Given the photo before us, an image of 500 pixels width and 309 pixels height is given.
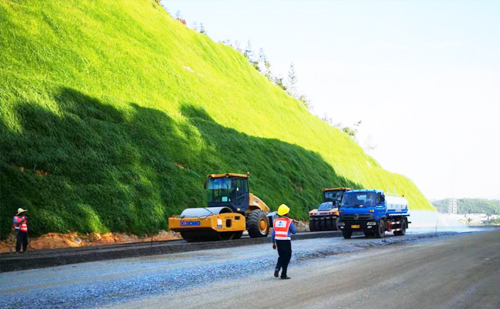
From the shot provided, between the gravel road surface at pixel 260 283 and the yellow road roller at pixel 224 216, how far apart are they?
18.1 feet

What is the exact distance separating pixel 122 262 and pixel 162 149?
2420 centimetres

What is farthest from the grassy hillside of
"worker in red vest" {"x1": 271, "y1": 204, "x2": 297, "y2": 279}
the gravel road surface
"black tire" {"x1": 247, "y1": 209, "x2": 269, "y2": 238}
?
"worker in red vest" {"x1": 271, "y1": 204, "x2": 297, "y2": 279}

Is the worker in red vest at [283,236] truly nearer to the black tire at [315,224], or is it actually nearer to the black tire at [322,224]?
the black tire at [322,224]

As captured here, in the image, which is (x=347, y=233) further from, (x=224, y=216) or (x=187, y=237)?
(x=187, y=237)

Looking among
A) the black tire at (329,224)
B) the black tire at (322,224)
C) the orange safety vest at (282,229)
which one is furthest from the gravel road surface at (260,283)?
the black tire at (322,224)

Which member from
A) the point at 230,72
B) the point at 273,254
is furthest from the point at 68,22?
the point at 273,254

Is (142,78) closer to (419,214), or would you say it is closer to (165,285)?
(165,285)

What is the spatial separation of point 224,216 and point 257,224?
2433 millimetres

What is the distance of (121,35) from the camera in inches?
2414

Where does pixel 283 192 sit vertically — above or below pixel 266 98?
below

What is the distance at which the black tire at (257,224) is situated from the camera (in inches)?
1121

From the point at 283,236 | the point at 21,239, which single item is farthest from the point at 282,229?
the point at 21,239

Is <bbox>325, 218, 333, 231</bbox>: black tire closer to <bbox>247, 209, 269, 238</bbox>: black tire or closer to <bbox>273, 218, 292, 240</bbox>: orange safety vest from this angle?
<bbox>247, 209, 269, 238</bbox>: black tire

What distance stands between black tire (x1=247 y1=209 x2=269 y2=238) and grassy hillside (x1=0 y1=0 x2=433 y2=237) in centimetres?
768
